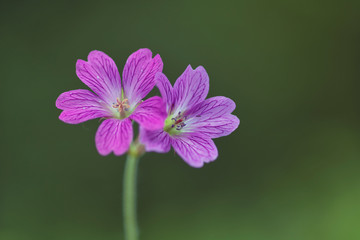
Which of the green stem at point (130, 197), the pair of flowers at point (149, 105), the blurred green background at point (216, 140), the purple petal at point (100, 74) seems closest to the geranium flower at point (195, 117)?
the pair of flowers at point (149, 105)

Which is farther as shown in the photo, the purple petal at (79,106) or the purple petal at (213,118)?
the purple petal at (213,118)

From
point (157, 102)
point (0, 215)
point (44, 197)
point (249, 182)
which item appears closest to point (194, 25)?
point (249, 182)

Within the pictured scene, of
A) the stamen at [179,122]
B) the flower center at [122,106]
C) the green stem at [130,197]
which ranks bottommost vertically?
the green stem at [130,197]

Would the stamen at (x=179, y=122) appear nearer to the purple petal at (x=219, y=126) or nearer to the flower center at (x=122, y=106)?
the purple petal at (x=219, y=126)

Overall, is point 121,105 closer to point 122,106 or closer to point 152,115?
point 122,106

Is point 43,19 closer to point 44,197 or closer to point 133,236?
point 44,197

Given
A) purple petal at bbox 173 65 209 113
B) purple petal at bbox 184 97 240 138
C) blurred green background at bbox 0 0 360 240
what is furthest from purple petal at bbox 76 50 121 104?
blurred green background at bbox 0 0 360 240

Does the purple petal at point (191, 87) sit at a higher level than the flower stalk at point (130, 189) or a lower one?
higher
